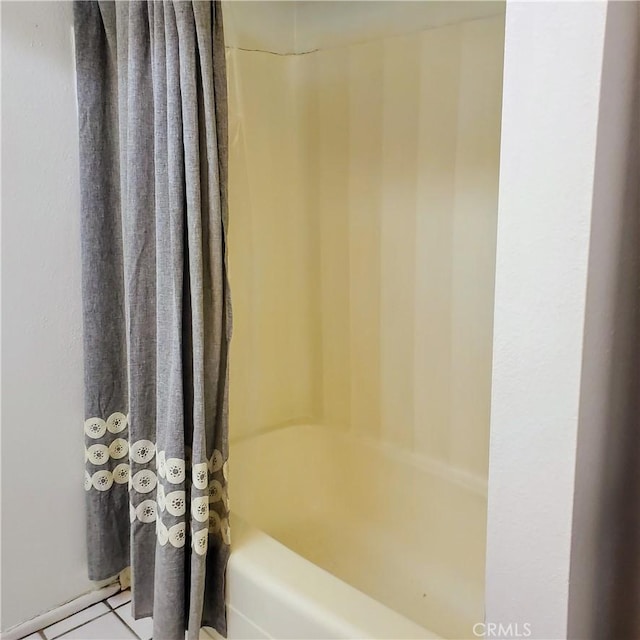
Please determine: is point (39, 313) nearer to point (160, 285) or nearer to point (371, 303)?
point (160, 285)

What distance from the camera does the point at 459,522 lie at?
187 centimetres

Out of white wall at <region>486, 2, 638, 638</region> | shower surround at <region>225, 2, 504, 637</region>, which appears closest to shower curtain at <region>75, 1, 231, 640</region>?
shower surround at <region>225, 2, 504, 637</region>

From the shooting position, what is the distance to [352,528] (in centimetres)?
209

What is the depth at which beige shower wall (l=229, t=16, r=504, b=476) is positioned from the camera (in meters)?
1.74

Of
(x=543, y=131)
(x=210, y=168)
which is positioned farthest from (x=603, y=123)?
(x=210, y=168)

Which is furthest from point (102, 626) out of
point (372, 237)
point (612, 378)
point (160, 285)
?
point (612, 378)

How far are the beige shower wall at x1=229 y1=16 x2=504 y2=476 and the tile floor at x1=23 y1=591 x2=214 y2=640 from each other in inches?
24.3

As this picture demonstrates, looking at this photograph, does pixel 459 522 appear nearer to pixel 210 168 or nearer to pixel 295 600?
pixel 295 600

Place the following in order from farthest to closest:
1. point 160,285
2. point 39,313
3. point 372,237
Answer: point 372,237 < point 39,313 < point 160,285

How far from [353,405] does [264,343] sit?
1.23ft

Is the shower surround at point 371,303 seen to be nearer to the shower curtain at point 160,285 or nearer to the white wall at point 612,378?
the shower curtain at point 160,285

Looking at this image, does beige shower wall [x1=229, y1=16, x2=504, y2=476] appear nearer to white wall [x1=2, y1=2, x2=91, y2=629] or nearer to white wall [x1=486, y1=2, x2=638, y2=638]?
white wall [x1=2, y1=2, x2=91, y2=629]

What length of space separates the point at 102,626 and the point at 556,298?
4.91 ft

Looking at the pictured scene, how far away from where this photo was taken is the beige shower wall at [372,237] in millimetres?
1744
